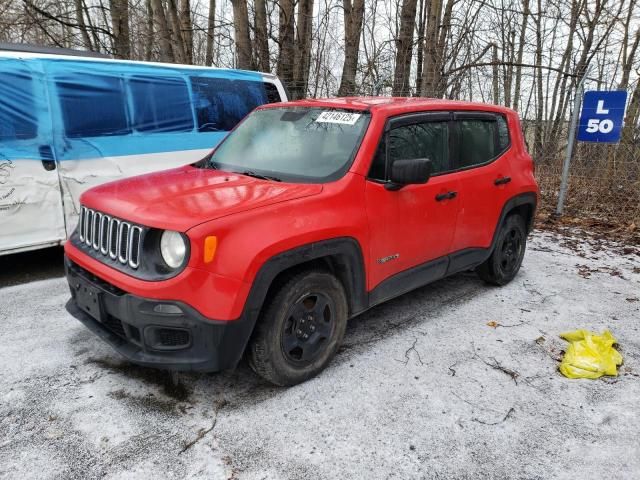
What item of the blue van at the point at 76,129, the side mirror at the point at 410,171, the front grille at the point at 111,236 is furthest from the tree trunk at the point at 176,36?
the side mirror at the point at 410,171

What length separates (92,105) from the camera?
4.58m

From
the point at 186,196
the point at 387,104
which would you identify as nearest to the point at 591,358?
the point at 387,104

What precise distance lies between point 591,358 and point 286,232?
2.29m

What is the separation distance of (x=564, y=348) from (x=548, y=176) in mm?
5887

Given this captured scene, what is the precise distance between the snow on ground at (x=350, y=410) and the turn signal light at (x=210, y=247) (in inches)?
36.1

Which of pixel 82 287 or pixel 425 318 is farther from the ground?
pixel 82 287

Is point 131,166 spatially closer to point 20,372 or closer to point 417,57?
point 20,372

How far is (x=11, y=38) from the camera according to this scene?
45.3 feet

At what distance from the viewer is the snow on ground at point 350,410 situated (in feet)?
7.59

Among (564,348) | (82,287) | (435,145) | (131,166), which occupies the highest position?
(435,145)

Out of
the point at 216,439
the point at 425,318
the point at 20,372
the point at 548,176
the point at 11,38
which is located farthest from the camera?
the point at 11,38

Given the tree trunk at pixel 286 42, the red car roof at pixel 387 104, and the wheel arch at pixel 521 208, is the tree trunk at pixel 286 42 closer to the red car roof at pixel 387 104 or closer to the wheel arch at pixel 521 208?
the wheel arch at pixel 521 208

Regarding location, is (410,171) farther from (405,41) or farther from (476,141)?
(405,41)

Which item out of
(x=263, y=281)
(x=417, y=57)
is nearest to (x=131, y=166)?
(x=263, y=281)
